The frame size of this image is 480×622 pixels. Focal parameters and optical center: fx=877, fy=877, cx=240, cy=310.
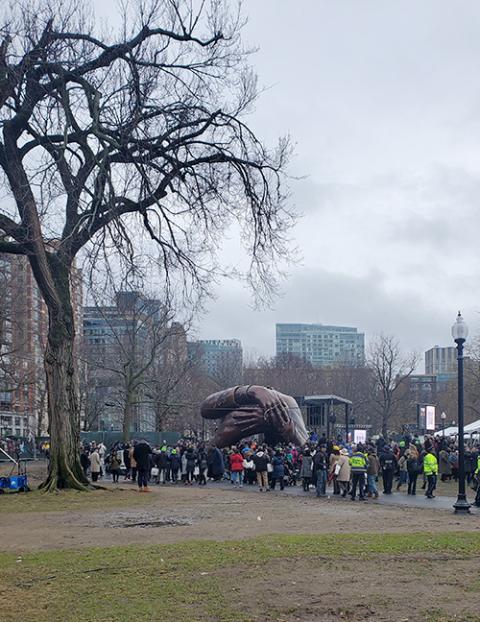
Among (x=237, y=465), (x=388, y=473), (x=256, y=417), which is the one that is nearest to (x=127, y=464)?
(x=237, y=465)

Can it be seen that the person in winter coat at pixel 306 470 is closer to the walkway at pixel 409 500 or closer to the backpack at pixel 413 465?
the walkway at pixel 409 500

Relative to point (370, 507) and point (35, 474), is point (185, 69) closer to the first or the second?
point (370, 507)

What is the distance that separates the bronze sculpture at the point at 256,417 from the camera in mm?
45594

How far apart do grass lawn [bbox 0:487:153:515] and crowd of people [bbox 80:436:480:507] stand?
101 inches

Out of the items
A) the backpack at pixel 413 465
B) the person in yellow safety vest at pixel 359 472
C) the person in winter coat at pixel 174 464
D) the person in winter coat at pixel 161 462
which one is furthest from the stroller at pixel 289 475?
the person in yellow safety vest at pixel 359 472

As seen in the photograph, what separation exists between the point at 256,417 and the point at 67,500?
22266mm

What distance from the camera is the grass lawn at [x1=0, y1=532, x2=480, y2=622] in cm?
928

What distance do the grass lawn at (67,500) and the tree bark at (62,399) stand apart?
0.80 m

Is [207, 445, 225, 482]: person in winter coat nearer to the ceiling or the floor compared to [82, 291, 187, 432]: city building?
nearer to the floor

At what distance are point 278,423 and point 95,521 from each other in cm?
2683

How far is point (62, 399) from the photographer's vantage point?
27.4 metres

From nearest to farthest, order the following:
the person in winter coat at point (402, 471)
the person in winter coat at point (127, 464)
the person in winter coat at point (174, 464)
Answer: the person in winter coat at point (402, 471)
the person in winter coat at point (174, 464)
the person in winter coat at point (127, 464)

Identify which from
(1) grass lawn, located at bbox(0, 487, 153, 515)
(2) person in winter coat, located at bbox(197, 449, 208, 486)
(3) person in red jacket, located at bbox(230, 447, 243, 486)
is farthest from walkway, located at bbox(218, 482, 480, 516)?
(1) grass lawn, located at bbox(0, 487, 153, 515)

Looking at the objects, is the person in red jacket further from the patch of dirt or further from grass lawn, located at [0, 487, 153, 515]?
the patch of dirt
